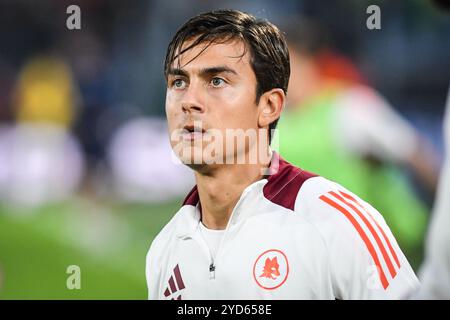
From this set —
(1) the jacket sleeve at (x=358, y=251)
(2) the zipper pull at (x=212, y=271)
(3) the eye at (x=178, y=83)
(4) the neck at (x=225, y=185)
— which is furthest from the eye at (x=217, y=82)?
(2) the zipper pull at (x=212, y=271)

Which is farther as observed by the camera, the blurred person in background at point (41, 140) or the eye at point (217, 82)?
the blurred person in background at point (41, 140)

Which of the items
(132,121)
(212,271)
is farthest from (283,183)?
(132,121)

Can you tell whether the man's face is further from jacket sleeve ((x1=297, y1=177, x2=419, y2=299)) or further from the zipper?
jacket sleeve ((x1=297, y1=177, x2=419, y2=299))

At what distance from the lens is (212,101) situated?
253cm

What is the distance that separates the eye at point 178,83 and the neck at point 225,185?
30 cm

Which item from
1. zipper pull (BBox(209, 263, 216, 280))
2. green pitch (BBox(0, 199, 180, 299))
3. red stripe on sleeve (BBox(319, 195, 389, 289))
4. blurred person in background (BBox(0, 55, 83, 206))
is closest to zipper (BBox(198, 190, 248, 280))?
zipper pull (BBox(209, 263, 216, 280))

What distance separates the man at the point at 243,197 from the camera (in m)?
2.37

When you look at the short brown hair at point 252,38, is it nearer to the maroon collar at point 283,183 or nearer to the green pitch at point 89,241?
the maroon collar at point 283,183

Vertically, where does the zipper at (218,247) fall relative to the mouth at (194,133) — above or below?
below

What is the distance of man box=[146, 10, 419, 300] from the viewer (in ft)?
7.76

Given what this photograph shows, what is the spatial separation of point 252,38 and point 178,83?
0.30m

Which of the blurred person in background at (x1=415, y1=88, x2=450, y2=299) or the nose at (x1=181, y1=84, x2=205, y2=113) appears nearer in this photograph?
the blurred person in background at (x1=415, y1=88, x2=450, y2=299)
